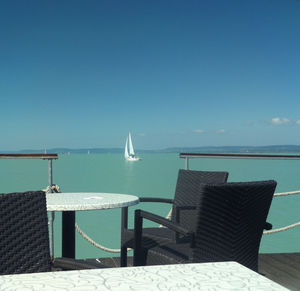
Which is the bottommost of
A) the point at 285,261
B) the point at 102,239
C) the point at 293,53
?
the point at 102,239

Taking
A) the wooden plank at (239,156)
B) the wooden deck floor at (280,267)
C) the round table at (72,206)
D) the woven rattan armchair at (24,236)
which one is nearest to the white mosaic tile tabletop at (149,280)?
the woven rattan armchair at (24,236)

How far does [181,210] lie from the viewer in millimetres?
3012

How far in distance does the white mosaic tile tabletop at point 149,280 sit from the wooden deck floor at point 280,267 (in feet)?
7.53

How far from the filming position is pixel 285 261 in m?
3.54

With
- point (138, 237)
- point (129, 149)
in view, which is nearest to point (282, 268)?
point (138, 237)

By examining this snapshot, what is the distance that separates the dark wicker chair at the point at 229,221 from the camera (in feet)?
5.79

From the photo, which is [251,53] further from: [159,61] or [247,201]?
[247,201]

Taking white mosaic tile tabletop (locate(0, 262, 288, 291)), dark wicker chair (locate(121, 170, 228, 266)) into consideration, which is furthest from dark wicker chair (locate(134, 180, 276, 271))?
white mosaic tile tabletop (locate(0, 262, 288, 291))

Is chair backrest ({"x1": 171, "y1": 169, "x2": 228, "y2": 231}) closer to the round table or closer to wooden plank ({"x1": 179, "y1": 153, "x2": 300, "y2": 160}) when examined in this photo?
wooden plank ({"x1": 179, "y1": 153, "x2": 300, "y2": 160})

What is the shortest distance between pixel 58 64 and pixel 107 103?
7.95 meters

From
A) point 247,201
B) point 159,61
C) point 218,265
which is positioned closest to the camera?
point 218,265

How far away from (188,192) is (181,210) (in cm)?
15

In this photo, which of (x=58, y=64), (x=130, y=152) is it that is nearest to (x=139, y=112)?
(x=130, y=152)

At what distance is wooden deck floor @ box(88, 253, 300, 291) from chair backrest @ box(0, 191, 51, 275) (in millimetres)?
1804
